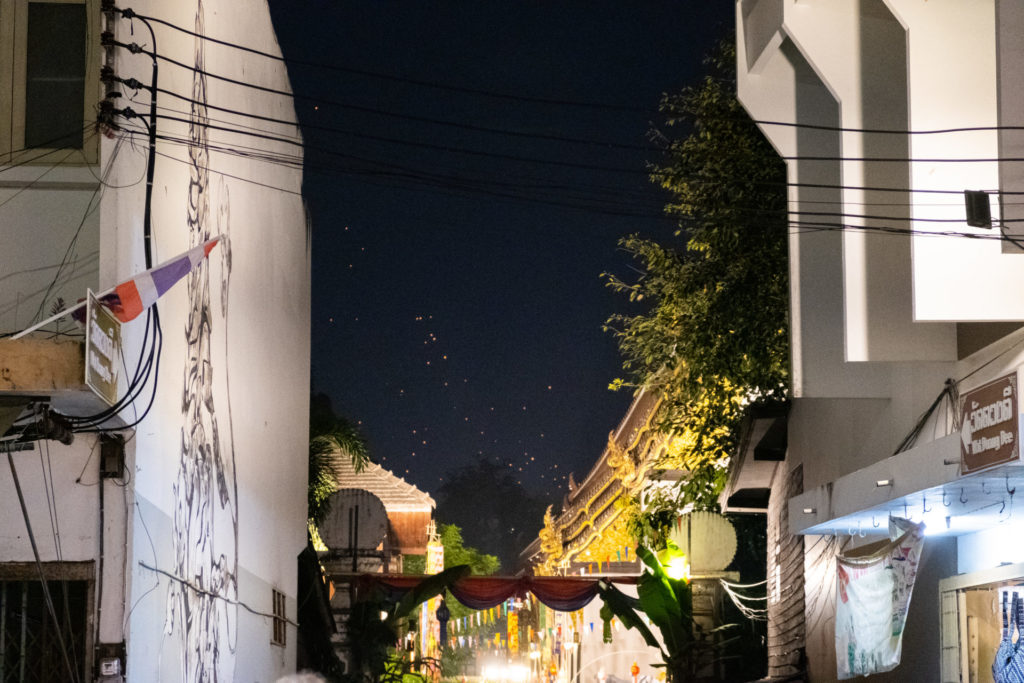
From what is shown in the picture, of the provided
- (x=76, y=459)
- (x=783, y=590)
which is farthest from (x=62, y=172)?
(x=783, y=590)

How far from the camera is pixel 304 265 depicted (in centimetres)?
2119

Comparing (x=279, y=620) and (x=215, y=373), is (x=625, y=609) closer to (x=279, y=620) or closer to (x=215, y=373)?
(x=279, y=620)

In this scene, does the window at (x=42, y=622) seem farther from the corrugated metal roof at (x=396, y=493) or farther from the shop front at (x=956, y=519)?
the corrugated metal roof at (x=396, y=493)

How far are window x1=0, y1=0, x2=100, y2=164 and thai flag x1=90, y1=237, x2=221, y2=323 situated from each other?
1.83 meters

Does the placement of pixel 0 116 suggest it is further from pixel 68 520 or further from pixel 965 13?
pixel 965 13

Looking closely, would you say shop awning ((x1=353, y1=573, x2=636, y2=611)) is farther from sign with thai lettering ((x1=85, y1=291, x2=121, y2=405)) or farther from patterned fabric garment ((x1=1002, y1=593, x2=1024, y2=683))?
sign with thai lettering ((x1=85, y1=291, x2=121, y2=405))

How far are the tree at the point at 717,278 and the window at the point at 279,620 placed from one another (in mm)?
7527

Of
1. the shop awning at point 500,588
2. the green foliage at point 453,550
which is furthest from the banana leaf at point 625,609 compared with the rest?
the green foliage at point 453,550

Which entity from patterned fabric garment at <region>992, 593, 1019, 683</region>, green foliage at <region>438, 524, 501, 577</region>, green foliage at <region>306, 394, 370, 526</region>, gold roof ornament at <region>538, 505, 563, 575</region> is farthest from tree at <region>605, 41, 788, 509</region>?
green foliage at <region>438, 524, 501, 577</region>

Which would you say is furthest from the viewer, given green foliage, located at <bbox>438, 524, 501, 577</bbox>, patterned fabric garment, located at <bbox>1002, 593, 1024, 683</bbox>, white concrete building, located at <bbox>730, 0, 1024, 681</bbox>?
green foliage, located at <bbox>438, 524, 501, 577</bbox>

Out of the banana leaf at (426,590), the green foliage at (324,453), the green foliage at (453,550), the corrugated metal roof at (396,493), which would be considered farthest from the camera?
the green foliage at (453,550)

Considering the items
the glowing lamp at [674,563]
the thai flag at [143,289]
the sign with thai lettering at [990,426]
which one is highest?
the thai flag at [143,289]

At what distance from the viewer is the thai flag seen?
8.37 m

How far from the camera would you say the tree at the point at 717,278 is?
19969mm
